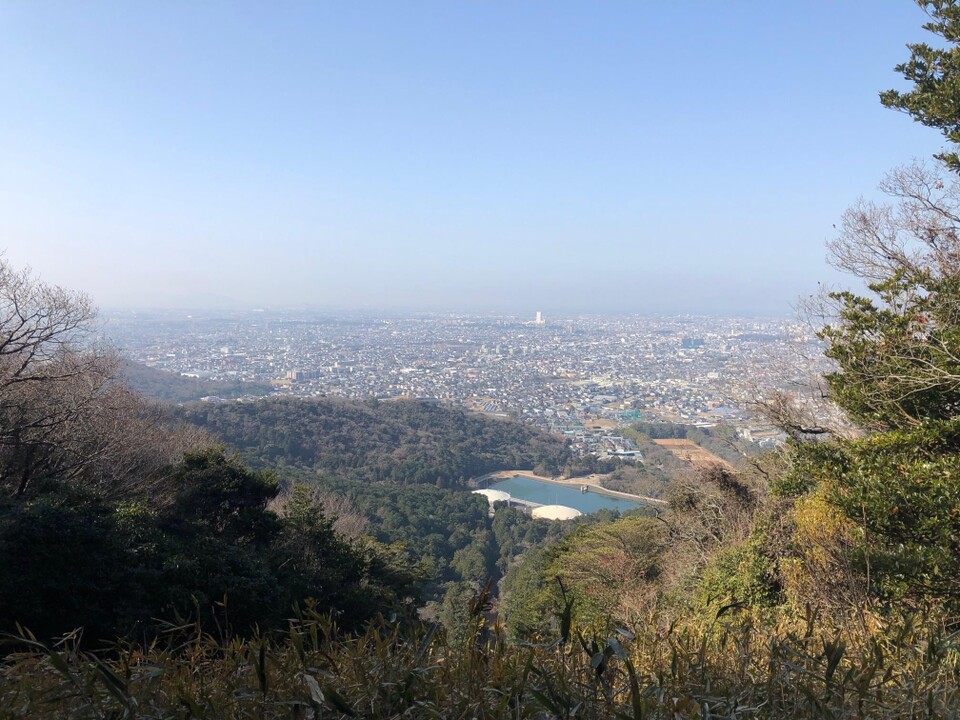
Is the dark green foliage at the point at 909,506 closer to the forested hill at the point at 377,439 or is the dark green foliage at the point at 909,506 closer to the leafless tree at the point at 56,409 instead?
the leafless tree at the point at 56,409

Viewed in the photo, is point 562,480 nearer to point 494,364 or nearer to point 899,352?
point 899,352

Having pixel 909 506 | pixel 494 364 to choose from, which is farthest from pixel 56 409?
pixel 494 364

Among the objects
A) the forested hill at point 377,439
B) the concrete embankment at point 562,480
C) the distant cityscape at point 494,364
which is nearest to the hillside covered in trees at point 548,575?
the forested hill at point 377,439

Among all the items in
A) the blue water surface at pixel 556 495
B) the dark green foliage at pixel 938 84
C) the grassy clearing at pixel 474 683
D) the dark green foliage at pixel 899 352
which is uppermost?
the dark green foliage at pixel 938 84

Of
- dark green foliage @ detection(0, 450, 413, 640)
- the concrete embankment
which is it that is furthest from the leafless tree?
the concrete embankment

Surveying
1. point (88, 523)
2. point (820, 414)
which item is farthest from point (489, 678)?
point (820, 414)
